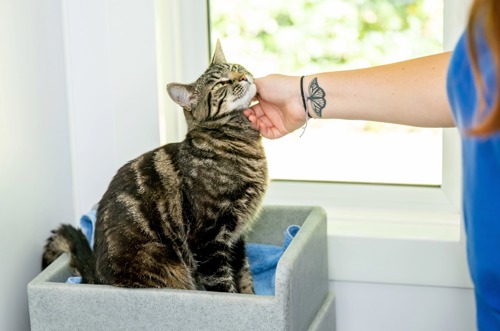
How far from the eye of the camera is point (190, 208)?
1625 millimetres

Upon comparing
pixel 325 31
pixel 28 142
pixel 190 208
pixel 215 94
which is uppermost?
pixel 325 31

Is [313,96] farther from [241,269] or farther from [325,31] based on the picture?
[325,31]

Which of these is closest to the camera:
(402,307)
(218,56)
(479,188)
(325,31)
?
(479,188)

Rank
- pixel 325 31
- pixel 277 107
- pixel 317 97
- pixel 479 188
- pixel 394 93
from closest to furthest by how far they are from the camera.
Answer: pixel 479 188, pixel 394 93, pixel 317 97, pixel 277 107, pixel 325 31

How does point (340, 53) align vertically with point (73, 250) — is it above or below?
above

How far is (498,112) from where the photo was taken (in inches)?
28.0

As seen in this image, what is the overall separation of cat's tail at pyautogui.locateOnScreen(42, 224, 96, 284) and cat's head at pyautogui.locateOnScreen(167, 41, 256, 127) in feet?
1.25

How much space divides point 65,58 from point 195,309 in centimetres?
85

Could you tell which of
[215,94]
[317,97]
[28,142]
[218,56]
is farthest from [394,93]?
[28,142]

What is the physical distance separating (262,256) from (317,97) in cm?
49

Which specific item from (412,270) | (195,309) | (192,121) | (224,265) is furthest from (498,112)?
(412,270)

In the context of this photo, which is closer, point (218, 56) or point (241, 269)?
point (241, 269)

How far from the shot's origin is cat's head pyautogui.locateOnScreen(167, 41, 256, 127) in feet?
5.64

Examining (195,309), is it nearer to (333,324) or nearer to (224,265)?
(224,265)
